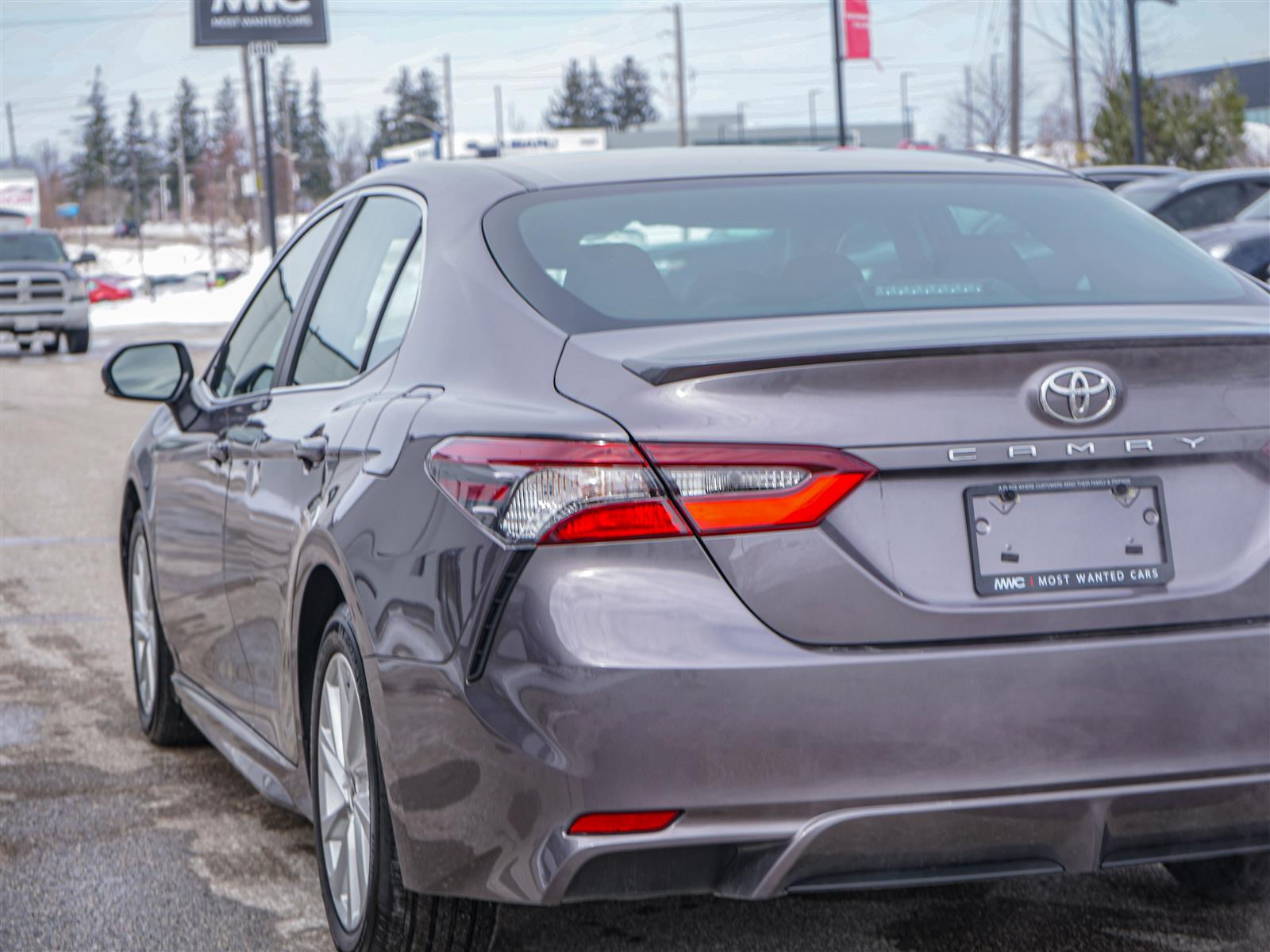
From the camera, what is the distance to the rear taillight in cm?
276

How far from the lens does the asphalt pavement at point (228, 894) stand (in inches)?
144

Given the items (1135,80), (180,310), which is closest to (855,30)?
(1135,80)

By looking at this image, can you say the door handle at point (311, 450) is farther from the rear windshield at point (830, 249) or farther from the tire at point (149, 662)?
the tire at point (149, 662)

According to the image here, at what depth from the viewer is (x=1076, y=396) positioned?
285cm

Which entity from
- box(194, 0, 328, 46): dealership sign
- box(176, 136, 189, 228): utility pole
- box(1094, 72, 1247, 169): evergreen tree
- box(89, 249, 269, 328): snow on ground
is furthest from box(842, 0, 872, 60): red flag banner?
box(176, 136, 189, 228): utility pole

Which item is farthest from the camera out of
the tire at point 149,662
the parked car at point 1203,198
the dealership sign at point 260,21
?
the dealership sign at point 260,21

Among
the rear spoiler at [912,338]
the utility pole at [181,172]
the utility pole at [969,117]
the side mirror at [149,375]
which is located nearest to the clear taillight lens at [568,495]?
the rear spoiler at [912,338]

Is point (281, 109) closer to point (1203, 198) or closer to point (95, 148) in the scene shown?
point (95, 148)

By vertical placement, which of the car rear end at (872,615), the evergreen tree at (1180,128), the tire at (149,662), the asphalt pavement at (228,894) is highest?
the evergreen tree at (1180,128)

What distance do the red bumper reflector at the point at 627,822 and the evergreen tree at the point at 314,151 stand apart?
148341mm

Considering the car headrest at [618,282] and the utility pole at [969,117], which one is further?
the utility pole at [969,117]

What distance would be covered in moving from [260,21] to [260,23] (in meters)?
0.05

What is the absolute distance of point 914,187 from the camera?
3854 mm

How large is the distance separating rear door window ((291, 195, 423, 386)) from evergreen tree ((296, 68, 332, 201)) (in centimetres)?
14663
